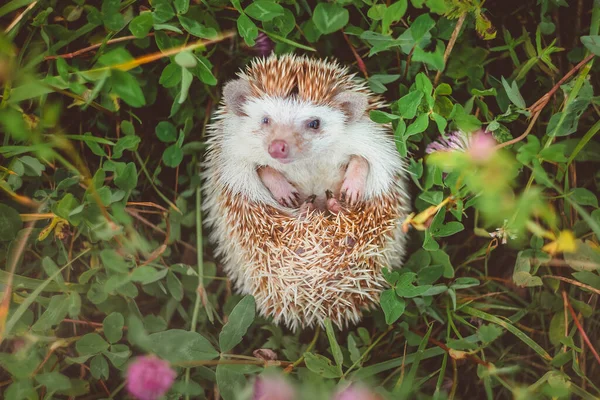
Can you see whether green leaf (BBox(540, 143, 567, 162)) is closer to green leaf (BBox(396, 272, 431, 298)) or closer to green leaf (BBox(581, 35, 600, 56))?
green leaf (BBox(581, 35, 600, 56))

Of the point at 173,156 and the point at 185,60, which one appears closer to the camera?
the point at 185,60

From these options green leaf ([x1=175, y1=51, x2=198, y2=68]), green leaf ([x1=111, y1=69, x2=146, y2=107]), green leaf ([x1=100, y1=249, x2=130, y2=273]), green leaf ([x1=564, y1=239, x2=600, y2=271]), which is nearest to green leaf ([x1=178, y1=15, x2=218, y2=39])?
green leaf ([x1=175, y1=51, x2=198, y2=68])

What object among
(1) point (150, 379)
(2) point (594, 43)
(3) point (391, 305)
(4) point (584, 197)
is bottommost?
(3) point (391, 305)

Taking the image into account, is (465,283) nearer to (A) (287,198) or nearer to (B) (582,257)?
(B) (582,257)

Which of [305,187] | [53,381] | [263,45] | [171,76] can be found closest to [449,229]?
[305,187]

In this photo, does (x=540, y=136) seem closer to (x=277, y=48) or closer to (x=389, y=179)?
(x=389, y=179)

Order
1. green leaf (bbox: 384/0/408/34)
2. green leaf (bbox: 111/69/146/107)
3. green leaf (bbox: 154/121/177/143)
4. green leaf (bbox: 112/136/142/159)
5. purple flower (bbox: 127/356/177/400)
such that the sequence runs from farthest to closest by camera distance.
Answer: green leaf (bbox: 154/121/177/143) → green leaf (bbox: 112/136/142/159) → green leaf (bbox: 384/0/408/34) → green leaf (bbox: 111/69/146/107) → purple flower (bbox: 127/356/177/400)

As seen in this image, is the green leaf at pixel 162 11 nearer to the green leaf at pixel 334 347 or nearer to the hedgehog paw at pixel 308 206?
the hedgehog paw at pixel 308 206
